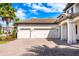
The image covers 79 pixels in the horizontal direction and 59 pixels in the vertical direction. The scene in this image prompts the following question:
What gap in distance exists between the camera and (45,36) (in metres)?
19.0

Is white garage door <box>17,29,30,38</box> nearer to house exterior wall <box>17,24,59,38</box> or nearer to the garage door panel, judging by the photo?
house exterior wall <box>17,24,59,38</box>

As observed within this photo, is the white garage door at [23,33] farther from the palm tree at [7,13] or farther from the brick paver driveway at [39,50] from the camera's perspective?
the brick paver driveway at [39,50]

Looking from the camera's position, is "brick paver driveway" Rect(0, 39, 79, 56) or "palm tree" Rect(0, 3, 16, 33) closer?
"brick paver driveway" Rect(0, 39, 79, 56)

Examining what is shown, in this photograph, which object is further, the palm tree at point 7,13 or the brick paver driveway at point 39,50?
the palm tree at point 7,13

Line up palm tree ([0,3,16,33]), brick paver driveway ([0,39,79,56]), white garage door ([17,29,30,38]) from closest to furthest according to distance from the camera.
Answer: brick paver driveway ([0,39,79,56]), palm tree ([0,3,16,33]), white garage door ([17,29,30,38])

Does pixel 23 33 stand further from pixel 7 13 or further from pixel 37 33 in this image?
pixel 7 13

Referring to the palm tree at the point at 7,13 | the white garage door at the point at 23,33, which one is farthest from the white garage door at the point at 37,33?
the palm tree at the point at 7,13

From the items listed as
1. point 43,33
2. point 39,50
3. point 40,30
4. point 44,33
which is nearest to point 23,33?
point 40,30

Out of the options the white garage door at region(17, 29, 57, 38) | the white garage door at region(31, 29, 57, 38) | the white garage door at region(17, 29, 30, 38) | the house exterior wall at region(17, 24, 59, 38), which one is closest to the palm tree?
the house exterior wall at region(17, 24, 59, 38)

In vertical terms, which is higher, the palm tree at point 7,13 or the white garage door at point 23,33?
the palm tree at point 7,13

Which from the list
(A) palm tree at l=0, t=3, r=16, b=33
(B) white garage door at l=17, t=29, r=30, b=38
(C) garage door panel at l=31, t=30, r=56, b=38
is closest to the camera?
(A) palm tree at l=0, t=3, r=16, b=33

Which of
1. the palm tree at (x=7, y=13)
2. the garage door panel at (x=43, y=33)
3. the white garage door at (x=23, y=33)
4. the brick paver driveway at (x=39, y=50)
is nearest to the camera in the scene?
the brick paver driveway at (x=39, y=50)

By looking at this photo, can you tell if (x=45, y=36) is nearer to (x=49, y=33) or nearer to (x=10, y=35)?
(x=49, y=33)

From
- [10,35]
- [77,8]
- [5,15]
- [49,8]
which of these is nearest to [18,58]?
[49,8]
